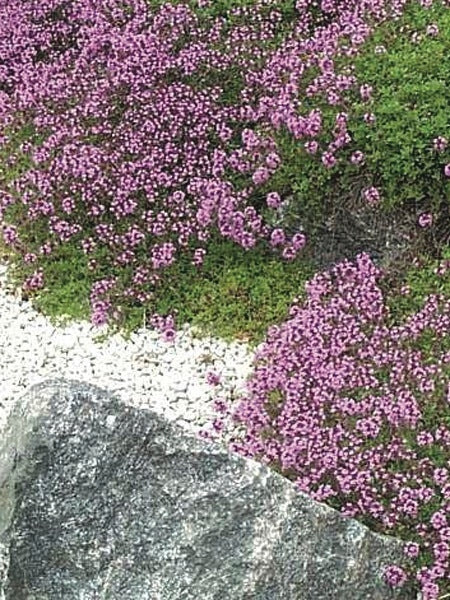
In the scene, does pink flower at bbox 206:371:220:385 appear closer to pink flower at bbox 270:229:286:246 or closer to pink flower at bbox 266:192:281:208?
pink flower at bbox 270:229:286:246

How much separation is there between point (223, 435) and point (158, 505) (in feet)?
7.64

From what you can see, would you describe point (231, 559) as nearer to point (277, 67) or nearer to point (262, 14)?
point (277, 67)

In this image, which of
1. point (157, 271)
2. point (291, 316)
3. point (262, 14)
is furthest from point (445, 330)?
point (262, 14)

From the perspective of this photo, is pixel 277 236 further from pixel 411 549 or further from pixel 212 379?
pixel 411 549

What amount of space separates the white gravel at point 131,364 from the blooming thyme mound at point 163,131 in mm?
291

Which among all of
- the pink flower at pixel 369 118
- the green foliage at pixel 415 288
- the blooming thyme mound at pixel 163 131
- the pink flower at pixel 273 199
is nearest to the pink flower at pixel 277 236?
the blooming thyme mound at pixel 163 131

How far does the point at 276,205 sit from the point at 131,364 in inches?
60.9

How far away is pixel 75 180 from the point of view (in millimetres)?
9102

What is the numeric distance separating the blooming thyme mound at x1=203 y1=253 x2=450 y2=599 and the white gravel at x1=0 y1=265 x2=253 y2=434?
0.40 m

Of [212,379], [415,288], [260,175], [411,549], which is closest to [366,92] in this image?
[260,175]

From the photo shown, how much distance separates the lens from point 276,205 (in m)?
8.44

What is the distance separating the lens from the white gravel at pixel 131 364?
7.71m

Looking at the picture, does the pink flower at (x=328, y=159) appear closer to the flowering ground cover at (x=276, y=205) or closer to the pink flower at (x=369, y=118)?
the flowering ground cover at (x=276, y=205)

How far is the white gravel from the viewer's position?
7.71 meters
